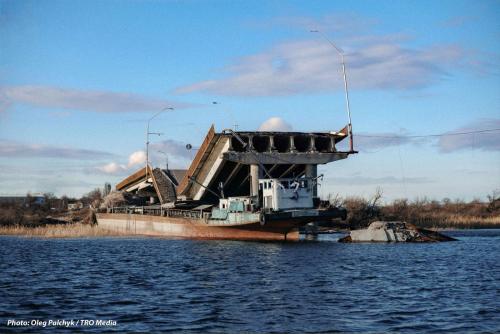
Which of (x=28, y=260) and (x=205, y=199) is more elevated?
(x=205, y=199)

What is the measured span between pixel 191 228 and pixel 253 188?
957 centimetres

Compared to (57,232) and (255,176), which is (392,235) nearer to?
(255,176)

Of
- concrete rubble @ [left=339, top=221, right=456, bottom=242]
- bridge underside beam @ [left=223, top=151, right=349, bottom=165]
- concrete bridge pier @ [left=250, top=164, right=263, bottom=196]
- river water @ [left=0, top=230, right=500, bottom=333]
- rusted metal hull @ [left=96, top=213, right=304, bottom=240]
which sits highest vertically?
bridge underside beam @ [left=223, top=151, right=349, bottom=165]

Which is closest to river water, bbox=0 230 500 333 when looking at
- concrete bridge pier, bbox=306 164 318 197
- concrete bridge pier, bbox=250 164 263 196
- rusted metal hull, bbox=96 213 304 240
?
rusted metal hull, bbox=96 213 304 240

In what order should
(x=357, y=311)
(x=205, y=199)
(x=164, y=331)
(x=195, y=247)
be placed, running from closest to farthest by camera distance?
(x=164, y=331) < (x=357, y=311) < (x=195, y=247) < (x=205, y=199)

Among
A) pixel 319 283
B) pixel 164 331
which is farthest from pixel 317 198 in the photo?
pixel 164 331

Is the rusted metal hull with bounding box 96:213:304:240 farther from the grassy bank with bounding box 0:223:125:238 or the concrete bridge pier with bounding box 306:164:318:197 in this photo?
the concrete bridge pier with bounding box 306:164:318:197

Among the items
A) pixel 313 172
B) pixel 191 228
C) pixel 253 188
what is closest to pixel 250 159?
pixel 253 188

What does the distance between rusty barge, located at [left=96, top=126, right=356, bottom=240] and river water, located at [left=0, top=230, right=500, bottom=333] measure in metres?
9.93

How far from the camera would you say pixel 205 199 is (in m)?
67.7

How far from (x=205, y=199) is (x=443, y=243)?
2622 cm

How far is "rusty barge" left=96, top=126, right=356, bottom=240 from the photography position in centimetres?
5269

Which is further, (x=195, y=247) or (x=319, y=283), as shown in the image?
(x=195, y=247)

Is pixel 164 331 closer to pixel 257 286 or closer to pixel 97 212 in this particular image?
pixel 257 286
